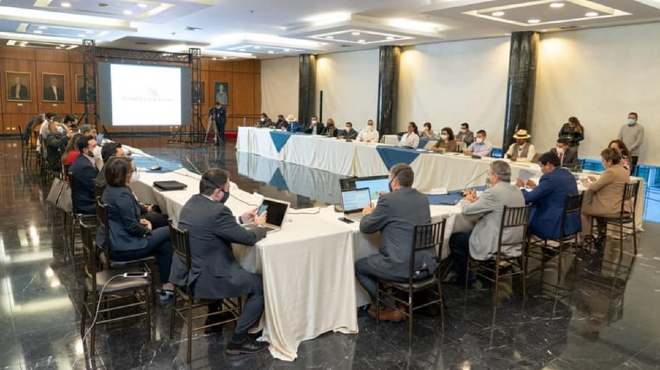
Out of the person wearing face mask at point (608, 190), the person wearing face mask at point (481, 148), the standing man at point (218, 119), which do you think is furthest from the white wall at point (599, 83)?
the standing man at point (218, 119)

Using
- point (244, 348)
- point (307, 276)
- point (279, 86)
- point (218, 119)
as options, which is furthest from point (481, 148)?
point (279, 86)

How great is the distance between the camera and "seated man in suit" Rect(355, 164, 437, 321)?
3.21m

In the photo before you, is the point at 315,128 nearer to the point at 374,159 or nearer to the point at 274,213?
the point at 374,159

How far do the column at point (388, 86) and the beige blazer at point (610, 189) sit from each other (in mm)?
8990

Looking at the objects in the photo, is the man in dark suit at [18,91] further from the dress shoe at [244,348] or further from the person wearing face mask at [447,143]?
the dress shoe at [244,348]

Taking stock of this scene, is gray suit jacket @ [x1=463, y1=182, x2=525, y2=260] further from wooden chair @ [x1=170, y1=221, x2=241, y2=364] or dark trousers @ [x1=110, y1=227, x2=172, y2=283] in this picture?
dark trousers @ [x1=110, y1=227, x2=172, y2=283]

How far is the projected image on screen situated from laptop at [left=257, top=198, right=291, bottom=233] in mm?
12241

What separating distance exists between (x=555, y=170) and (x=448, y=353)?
7.17 ft

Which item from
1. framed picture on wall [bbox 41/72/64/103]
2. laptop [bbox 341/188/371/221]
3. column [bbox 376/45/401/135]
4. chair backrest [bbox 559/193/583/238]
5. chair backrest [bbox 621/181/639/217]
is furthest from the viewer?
framed picture on wall [bbox 41/72/64/103]

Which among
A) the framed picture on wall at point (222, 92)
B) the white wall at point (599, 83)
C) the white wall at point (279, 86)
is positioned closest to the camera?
the white wall at point (599, 83)

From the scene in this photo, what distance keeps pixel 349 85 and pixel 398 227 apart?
12968 millimetres

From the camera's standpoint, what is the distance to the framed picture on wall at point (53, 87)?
57.1 feet

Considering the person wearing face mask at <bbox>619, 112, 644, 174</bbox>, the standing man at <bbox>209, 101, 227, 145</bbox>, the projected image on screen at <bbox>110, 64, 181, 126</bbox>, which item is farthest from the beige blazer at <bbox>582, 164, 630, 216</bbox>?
the standing man at <bbox>209, 101, 227, 145</bbox>

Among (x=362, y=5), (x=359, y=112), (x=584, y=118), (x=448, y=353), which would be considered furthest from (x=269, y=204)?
(x=359, y=112)
